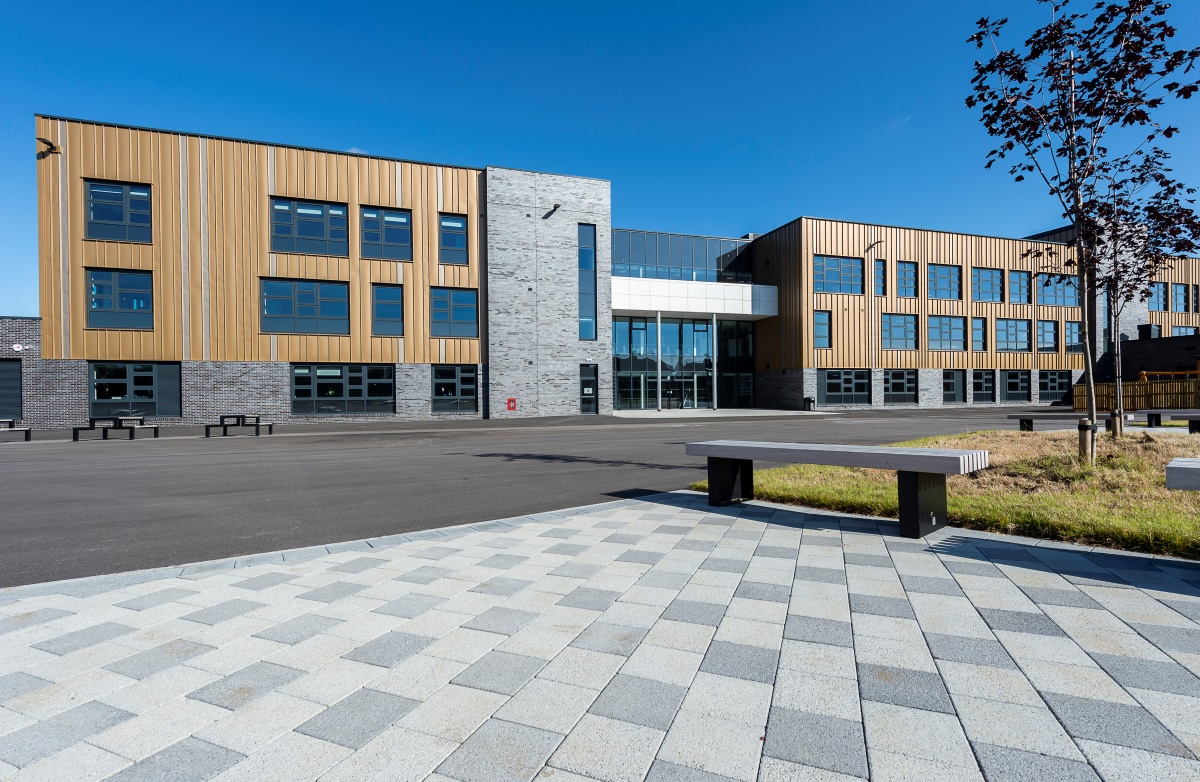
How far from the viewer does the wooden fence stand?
2466 cm

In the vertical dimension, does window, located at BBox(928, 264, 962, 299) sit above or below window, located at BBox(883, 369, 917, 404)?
above

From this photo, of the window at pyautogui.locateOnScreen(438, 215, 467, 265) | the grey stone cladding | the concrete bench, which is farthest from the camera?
the grey stone cladding

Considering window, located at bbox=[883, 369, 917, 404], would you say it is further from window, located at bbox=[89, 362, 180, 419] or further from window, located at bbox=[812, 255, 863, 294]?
window, located at bbox=[89, 362, 180, 419]

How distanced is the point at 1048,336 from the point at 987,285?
6659 millimetres

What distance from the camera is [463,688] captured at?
9.45ft

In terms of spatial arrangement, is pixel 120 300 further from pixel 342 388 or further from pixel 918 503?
pixel 918 503

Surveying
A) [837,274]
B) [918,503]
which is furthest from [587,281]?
[918,503]

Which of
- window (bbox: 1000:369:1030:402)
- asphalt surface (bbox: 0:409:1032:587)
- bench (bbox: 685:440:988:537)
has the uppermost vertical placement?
window (bbox: 1000:369:1030:402)

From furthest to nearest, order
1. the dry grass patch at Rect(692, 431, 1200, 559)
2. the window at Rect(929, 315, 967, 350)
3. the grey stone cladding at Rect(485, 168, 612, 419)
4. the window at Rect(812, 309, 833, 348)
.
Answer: the window at Rect(929, 315, 967, 350) → the window at Rect(812, 309, 833, 348) → the grey stone cladding at Rect(485, 168, 612, 419) → the dry grass patch at Rect(692, 431, 1200, 559)

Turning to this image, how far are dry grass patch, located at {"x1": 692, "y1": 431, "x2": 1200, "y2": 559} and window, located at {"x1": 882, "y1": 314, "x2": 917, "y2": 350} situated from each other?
108 ft

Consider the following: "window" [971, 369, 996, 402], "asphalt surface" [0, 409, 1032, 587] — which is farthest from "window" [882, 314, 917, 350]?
"asphalt surface" [0, 409, 1032, 587]

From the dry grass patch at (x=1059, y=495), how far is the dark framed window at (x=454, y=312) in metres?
23.9

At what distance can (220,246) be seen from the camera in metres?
27.2

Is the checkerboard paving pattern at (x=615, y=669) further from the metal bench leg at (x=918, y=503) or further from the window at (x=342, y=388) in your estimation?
the window at (x=342, y=388)
